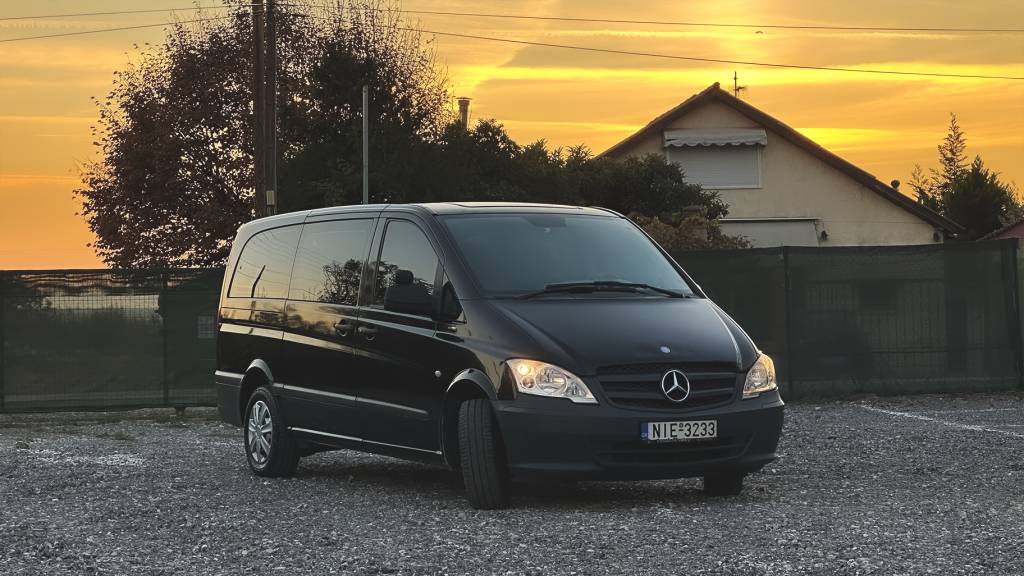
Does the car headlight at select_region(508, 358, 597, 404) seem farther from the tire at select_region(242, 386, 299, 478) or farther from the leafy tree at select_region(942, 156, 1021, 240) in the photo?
the leafy tree at select_region(942, 156, 1021, 240)

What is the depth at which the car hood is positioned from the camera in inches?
349

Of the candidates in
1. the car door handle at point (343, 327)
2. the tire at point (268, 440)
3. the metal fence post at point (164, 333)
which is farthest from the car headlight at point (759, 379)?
the metal fence post at point (164, 333)

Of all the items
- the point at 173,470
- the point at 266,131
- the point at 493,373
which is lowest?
the point at 173,470

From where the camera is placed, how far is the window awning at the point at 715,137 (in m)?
50.5

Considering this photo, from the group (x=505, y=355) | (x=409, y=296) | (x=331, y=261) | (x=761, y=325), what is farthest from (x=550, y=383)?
(x=761, y=325)

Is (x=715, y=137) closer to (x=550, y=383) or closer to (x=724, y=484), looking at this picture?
(x=724, y=484)

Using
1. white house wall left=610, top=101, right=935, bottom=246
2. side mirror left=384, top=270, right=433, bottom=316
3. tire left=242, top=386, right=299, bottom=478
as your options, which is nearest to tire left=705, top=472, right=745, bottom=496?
side mirror left=384, top=270, right=433, bottom=316

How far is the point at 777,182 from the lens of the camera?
51.6m

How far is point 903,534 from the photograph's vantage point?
7906 millimetres

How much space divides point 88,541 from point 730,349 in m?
3.88

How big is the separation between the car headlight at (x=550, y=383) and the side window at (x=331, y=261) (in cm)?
221

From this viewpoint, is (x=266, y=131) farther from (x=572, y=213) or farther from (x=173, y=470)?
(x=572, y=213)

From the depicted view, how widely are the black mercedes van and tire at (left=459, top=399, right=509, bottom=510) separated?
0.01 m

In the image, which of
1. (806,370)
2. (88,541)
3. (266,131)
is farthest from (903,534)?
(266,131)
